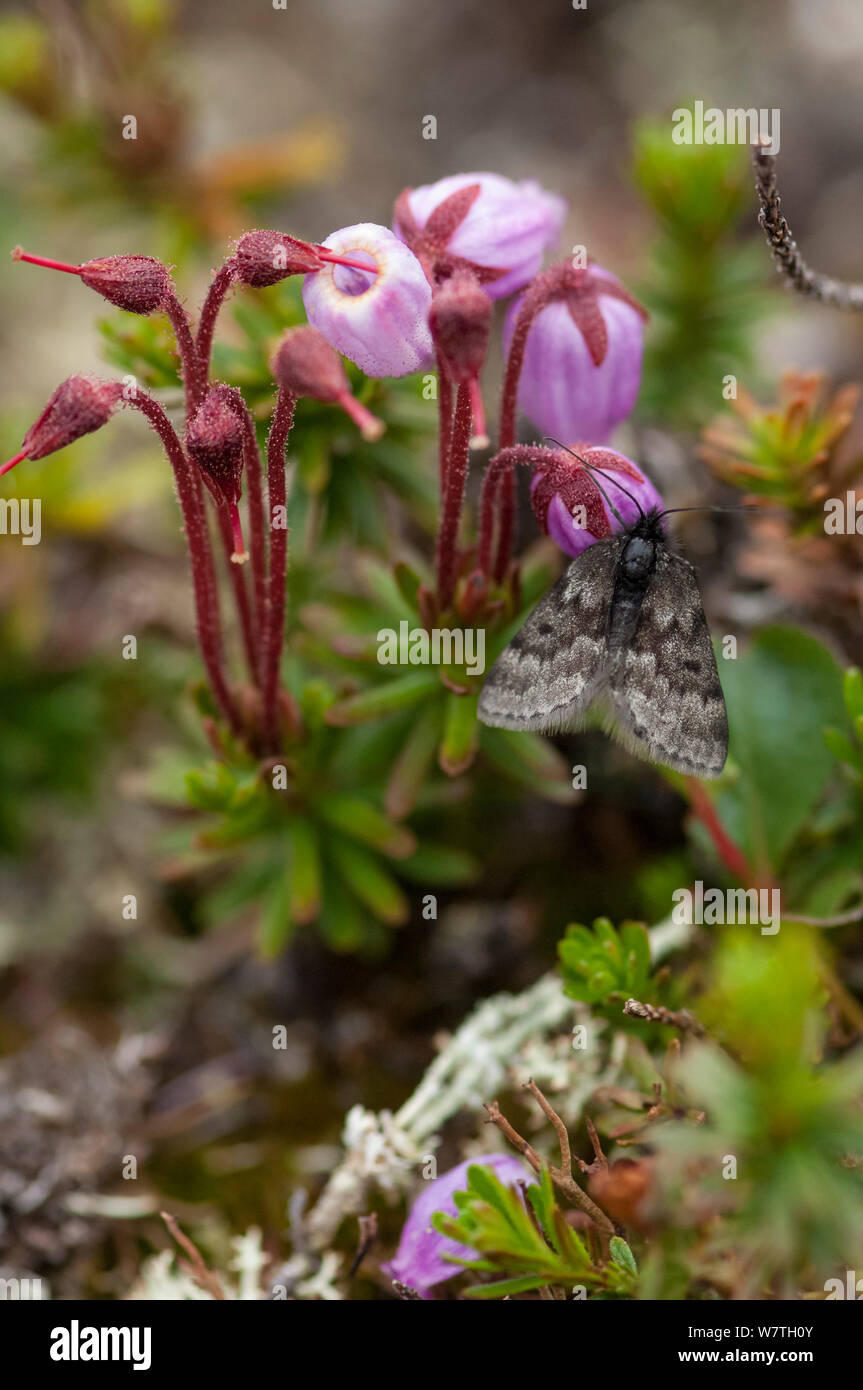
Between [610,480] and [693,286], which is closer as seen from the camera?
[610,480]

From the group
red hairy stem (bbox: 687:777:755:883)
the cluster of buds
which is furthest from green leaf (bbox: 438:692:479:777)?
red hairy stem (bbox: 687:777:755:883)

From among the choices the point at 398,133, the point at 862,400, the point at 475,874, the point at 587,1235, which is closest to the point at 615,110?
the point at 398,133

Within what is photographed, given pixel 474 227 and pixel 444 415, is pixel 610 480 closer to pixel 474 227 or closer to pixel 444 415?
pixel 444 415

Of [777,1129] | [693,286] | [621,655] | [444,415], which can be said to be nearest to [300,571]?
[444,415]

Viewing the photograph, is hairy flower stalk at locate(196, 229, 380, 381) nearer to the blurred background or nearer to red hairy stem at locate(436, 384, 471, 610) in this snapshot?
red hairy stem at locate(436, 384, 471, 610)
